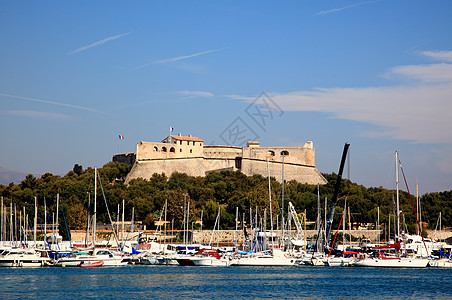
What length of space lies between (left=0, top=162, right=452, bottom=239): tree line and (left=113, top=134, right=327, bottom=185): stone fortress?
205cm

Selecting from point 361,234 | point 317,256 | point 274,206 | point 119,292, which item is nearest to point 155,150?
point 274,206

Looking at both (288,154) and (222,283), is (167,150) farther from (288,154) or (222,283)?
(222,283)

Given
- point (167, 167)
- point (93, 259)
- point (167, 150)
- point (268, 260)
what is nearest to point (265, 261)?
point (268, 260)

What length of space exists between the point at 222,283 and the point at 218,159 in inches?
1806

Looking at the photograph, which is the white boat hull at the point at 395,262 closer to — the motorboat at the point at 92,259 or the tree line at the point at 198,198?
Result: the motorboat at the point at 92,259

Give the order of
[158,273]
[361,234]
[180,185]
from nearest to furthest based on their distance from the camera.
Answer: [158,273], [361,234], [180,185]

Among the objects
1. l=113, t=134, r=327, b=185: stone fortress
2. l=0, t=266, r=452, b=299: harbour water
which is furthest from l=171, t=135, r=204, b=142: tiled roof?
l=0, t=266, r=452, b=299: harbour water

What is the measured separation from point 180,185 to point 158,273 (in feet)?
107

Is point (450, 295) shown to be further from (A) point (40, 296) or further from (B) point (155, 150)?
(B) point (155, 150)

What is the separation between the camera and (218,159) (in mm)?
75625

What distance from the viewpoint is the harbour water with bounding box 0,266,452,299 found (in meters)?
26.5

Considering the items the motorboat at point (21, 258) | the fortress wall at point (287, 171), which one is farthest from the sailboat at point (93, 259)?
the fortress wall at point (287, 171)

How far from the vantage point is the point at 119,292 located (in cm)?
2678

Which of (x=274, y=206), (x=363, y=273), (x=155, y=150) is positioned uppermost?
(x=155, y=150)
